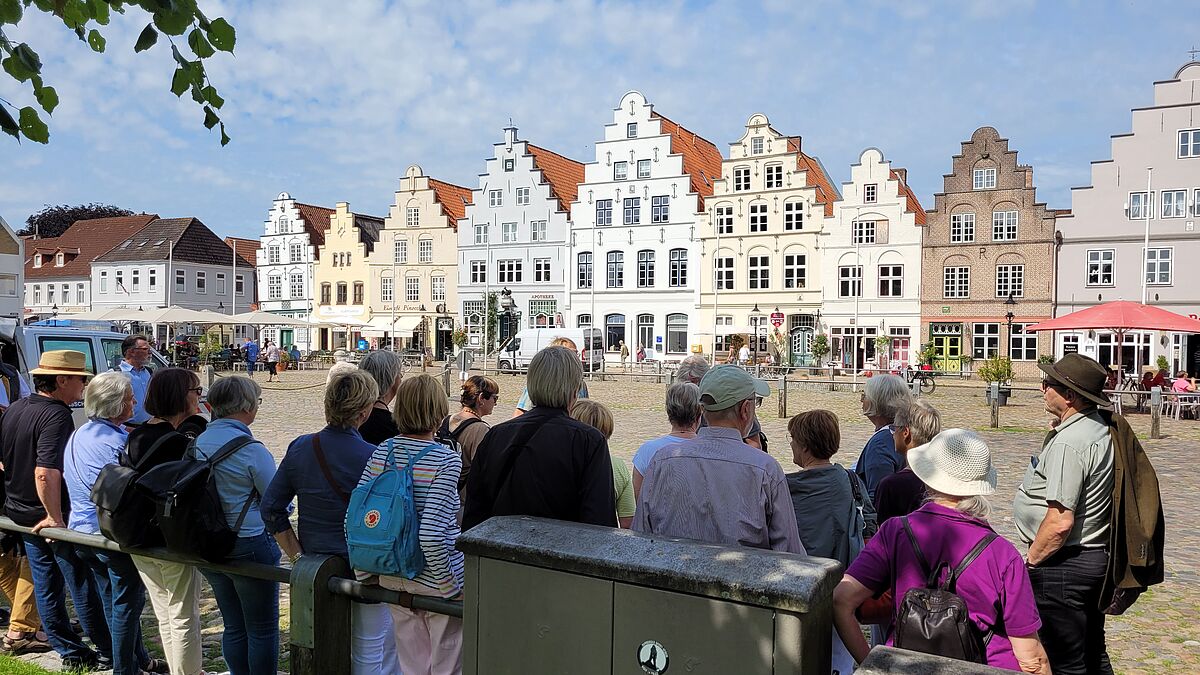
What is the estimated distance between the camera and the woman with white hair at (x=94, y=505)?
456cm

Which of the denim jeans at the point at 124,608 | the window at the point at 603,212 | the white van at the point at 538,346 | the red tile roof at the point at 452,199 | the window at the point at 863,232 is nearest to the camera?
the denim jeans at the point at 124,608

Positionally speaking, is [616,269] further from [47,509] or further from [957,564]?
[957,564]

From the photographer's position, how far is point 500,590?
2.95m

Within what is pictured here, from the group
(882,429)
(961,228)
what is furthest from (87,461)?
(961,228)

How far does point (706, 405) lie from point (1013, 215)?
43.9 m

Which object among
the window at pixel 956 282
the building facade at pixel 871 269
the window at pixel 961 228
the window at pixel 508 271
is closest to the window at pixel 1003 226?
the window at pixel 961 228

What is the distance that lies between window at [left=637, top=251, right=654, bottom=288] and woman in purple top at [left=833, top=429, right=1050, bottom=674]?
158 ft

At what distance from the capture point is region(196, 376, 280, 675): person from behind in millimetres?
4156

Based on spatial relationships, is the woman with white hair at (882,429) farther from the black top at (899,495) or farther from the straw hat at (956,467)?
the straw hat at (956,467)

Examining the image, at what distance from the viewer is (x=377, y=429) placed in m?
5.11

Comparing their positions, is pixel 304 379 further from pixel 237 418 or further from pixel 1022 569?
pixel 1022 569

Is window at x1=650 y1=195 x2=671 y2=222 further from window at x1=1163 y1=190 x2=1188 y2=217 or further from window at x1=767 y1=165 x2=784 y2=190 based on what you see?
window at x1=1163 y1=190 x2=1188 y2=217

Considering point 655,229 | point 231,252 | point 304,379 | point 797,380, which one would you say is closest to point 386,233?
point 231,252

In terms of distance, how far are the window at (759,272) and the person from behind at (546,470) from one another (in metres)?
45.5
